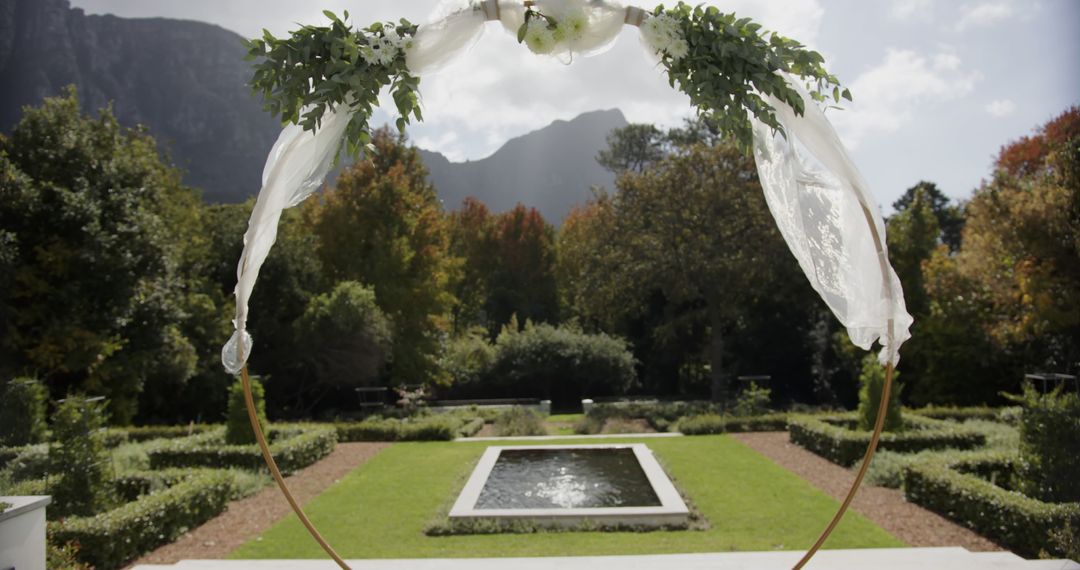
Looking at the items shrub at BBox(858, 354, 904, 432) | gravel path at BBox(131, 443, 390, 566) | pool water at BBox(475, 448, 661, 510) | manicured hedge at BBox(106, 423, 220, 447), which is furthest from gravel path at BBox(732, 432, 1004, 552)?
manicured hedge at BBox(106, 423, 220, 447)

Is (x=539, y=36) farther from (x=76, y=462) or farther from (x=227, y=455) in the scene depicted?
(x=227, y=455)

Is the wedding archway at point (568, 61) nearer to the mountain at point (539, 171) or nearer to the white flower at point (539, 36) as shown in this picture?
the white flower at point (539, 36)

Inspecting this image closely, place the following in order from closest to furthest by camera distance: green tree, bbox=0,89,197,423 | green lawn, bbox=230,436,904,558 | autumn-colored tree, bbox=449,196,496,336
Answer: green lawn, bbox=230,436,904,558 < green tree, bbox=0,89,197,423 < autumn-colored tree, bbox=449,196,496,336

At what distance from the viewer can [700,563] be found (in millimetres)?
5230

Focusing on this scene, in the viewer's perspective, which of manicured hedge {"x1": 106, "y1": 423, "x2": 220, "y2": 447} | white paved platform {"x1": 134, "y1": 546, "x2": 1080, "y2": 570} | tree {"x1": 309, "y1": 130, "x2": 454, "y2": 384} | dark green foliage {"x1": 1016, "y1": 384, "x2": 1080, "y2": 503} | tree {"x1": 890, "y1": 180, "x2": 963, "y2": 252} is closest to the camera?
white paved platform {"x1": 134, "y1": 546, "x2": 1080, "y2": 570}

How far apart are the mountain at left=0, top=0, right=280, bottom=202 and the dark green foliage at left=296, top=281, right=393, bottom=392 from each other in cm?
3672

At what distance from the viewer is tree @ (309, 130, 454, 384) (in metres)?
21.4

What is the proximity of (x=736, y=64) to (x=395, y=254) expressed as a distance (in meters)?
18.8

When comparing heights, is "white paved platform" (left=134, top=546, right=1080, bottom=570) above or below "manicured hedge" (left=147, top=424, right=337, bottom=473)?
above

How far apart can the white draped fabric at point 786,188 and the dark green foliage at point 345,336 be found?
1565cm

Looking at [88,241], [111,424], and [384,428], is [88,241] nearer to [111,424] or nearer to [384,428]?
[111,424]

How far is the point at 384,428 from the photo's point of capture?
1410 cm

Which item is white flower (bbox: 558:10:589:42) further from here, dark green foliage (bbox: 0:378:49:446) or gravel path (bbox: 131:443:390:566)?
dark green foliage (bbox: 0:378:49:446)

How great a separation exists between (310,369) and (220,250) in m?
4.27
